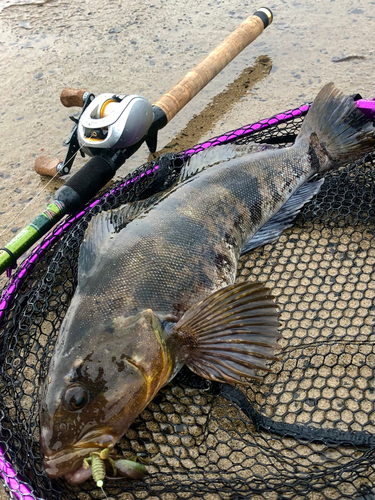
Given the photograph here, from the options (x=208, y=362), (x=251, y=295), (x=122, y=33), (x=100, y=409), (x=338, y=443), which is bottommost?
(x=338, y=443)

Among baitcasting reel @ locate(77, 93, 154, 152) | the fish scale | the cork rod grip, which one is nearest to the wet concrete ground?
the cork rod grip

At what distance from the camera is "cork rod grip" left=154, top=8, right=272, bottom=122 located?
11.7ft

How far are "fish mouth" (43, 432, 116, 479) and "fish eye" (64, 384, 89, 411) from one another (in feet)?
0.40

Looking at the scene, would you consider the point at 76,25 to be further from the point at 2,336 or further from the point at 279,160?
the point at 2,336

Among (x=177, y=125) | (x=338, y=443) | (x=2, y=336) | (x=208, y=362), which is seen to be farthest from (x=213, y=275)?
(x=177, y=125)

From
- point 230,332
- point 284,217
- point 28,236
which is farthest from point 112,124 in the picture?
point 230,332

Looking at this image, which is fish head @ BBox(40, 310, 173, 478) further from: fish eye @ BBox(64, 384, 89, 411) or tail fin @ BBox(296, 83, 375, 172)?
tail fin @ BBox(296, 83, 375, 172)

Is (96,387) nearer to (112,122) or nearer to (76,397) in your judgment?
(76,397)

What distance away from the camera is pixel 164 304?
2.05 meters

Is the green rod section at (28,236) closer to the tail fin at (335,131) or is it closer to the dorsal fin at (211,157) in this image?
the dorsal fin at (211,157)

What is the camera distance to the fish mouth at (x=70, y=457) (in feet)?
5.35

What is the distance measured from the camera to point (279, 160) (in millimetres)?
2787

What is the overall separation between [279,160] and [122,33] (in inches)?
160

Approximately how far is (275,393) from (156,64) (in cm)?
425
